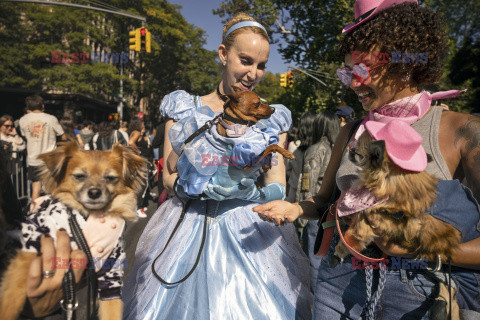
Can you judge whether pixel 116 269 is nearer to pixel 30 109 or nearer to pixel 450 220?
pixel 30 109

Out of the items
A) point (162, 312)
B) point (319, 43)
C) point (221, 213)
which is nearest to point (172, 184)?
point (221, 213)

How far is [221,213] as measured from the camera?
2033 mm

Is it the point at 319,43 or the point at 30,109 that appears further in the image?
the point at 319,43

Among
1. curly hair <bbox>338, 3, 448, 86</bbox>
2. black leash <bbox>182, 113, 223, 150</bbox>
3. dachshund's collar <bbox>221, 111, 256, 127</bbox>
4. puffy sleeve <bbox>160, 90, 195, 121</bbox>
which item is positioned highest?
curly hair <bbox>338, 3, 448, 86</bbox>

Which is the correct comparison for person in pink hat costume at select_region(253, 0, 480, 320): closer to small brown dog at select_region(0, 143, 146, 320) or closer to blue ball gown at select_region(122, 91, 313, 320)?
blue ball gown at select_region(122, 91, 313, 320)

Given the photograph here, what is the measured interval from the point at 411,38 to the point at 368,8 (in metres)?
0.29

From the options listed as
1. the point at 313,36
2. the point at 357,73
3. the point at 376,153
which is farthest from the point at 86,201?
the point at 313,36

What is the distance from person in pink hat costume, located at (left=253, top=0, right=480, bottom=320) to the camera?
1.28m

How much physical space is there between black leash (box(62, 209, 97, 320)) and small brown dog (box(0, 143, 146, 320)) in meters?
0.01

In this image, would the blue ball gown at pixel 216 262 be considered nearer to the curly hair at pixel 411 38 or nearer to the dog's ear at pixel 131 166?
the dog's ear at pixel 131 166

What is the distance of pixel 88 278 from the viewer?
1.11 m

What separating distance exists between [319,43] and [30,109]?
1169cm

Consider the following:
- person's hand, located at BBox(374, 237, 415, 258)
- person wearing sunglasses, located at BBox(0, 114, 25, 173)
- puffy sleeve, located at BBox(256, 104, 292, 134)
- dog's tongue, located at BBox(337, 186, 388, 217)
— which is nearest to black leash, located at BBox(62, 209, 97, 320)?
person wearing sunglasses, located at BBox(0, 114, 25, 173)

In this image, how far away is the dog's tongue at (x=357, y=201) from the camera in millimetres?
1213
